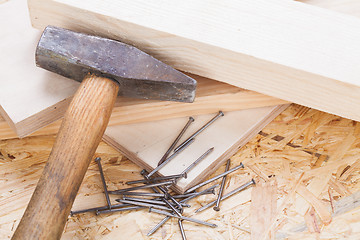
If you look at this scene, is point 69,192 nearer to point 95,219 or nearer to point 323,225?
point 95,219

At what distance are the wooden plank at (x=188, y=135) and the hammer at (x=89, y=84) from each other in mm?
275

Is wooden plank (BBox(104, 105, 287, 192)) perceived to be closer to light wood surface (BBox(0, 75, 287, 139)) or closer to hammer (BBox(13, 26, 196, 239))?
light wood surface (BBox(0, 75, 287, 139))

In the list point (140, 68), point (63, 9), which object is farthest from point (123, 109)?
point (63, 9)

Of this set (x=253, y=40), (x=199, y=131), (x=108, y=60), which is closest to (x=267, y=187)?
(x=199, y=131)

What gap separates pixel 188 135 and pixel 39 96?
2.26 ft

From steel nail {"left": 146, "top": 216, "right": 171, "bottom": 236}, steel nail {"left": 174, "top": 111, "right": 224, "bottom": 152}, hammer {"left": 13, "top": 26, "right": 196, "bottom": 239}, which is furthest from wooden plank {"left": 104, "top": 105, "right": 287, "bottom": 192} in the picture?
hammer {"left": 13, "top": 26, "right": 196, "bottom": 239}

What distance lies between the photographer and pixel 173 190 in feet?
6.39

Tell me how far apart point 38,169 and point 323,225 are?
1.25m

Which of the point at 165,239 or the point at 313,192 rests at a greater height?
the point at 313,192

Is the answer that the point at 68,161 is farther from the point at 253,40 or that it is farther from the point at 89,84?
the point at 253,40

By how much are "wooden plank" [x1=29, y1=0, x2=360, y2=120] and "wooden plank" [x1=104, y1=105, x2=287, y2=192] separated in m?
0.36

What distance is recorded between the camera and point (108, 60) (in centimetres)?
171

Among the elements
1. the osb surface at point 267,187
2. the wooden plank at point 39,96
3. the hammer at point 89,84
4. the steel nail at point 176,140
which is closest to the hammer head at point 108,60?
the hammer at point 89,84

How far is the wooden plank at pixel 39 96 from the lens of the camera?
1837 millimetres
